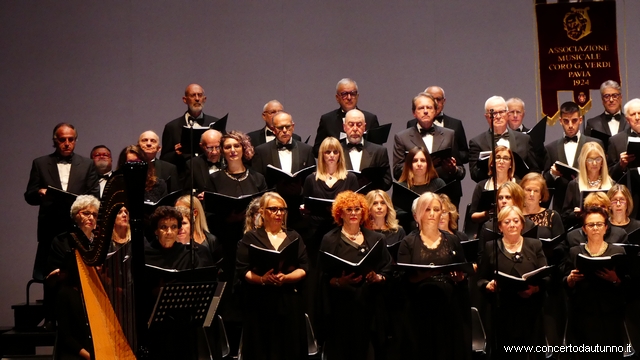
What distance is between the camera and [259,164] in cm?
627

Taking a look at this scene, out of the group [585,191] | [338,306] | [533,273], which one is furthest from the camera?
[585,191]

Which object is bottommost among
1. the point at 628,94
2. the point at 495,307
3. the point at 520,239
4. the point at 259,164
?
the point at 495,307

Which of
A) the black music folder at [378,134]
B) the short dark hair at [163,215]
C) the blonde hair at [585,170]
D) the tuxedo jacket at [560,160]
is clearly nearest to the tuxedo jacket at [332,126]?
the black music folder at [378,134]

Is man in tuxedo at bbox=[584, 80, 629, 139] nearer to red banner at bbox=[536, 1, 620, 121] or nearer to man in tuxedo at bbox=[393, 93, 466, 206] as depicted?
red banner at bbox=[536, 1, 620, 121]

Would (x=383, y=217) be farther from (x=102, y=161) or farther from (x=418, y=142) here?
(x=102, y=161)

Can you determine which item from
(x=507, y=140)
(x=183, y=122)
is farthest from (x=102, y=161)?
(x=507, y=140)

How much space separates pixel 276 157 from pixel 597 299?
2.40 meters

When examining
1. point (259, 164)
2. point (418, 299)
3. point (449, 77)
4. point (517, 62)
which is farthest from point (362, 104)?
point (418, 299)

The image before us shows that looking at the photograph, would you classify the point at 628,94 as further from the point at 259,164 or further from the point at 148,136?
the point at 148,136

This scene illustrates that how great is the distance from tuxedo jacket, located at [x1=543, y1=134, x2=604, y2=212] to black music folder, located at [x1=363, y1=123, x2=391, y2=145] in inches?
46.5

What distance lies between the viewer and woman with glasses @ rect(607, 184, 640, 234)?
5.49 meters

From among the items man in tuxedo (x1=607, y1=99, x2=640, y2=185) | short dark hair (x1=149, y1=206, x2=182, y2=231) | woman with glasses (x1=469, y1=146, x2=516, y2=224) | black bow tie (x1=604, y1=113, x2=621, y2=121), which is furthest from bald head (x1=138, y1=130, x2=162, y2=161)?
black bow tie (x1=604, y1=113, x2=621, y2=121)

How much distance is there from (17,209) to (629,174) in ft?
17.4

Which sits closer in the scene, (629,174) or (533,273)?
(533,273)
